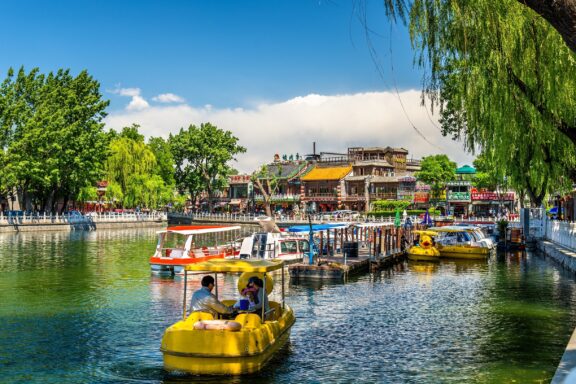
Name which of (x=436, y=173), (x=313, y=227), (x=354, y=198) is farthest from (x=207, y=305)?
(x=354, y=198)

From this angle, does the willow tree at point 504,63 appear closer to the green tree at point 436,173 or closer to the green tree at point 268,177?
the green tree at point 436,173

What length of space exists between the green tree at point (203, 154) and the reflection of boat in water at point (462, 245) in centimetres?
6317

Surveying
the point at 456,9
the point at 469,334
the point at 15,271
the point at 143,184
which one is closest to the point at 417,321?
the point at 469,334

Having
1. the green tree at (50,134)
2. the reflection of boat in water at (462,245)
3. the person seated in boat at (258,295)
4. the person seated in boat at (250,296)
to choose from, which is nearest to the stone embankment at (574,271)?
the reflection of boat in water at (462,245)

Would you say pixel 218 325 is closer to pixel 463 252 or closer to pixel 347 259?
pixel 347 259

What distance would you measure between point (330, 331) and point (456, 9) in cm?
1011

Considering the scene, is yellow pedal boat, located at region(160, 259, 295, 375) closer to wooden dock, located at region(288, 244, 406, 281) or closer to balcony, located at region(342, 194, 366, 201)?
wooden dock, located at region(288, 244, 406, 281)

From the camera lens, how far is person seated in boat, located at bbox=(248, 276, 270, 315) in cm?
1553

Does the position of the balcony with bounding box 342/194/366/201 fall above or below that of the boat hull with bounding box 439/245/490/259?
above

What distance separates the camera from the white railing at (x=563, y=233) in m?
33.7

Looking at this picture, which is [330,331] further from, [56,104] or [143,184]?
[143,184]

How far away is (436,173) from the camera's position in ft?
313

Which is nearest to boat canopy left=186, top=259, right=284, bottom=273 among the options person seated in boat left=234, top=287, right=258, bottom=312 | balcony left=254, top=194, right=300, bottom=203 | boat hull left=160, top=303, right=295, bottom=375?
person seated in boat left=234, top=287, right=258, bottom=312

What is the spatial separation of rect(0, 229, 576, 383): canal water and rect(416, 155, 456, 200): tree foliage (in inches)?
2441
